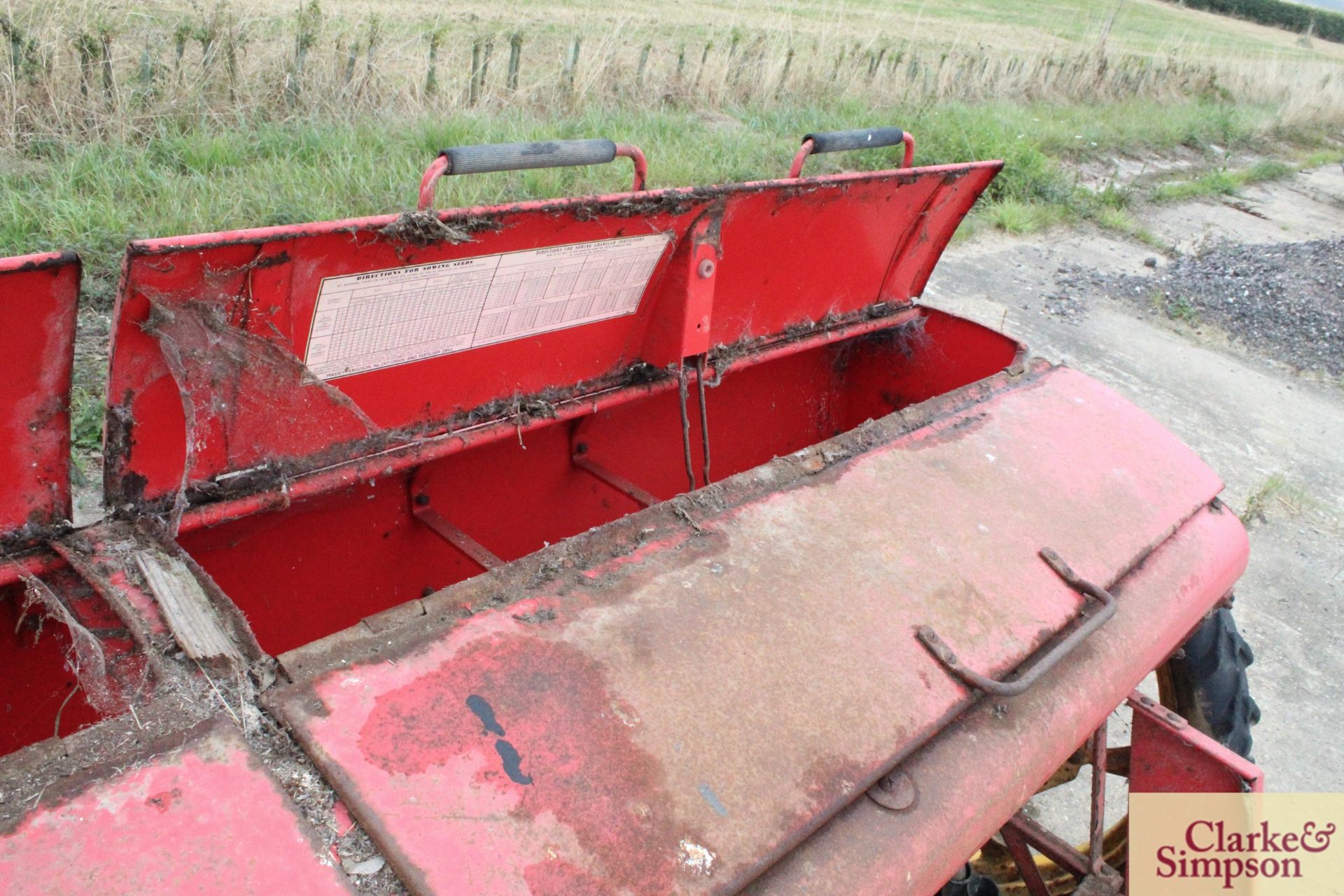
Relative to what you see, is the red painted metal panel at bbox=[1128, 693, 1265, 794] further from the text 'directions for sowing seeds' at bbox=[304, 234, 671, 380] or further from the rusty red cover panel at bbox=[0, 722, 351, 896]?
the rusty red cover panel at bbox=[0, 722, 351, 896]

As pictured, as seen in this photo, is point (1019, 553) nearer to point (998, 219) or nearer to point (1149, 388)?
point (1149, 388)

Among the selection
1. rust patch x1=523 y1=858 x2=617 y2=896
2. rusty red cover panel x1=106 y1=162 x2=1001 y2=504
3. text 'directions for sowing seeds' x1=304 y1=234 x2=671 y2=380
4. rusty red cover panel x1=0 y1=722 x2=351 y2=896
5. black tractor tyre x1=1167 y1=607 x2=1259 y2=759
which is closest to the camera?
rusty red cover panel x1=0 y1=722 x2=351 y2=896

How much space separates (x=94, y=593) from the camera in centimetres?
127

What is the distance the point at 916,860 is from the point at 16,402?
1393mm

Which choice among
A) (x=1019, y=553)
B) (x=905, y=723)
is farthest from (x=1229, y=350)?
(x=905, y=723)

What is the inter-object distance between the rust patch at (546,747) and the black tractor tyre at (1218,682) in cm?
186

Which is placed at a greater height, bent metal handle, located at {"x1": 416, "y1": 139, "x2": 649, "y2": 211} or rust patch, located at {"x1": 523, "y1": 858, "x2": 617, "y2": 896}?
bent metal handle, located at {"x1": 416, "y1": 139, "x2": 649, "y2": 211}

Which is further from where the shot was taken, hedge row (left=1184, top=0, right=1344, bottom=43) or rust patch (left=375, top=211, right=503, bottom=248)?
hedge row (left=1184, top=0, right=1344, bottom=43)

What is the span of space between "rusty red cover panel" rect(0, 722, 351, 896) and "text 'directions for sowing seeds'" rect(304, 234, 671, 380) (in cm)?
78

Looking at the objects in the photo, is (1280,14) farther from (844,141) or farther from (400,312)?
(400,312)

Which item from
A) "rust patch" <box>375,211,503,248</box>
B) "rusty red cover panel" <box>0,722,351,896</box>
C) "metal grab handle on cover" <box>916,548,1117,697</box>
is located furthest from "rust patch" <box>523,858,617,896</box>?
"rust patch" <box>375,211,503,248</box>

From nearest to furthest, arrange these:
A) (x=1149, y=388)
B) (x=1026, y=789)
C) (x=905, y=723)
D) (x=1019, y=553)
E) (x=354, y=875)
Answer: (x=354, y=875), (x=905, y=723), (x=1026, y=789), (x=1019, y=553), (x=1149, y=388)

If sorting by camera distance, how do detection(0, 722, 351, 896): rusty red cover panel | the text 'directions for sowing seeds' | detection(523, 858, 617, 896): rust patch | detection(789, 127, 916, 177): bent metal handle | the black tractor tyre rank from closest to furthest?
detection(0, 722, 351, 896): rusty red cover panel < detection(523, 858, 617, 896): rust patch < the text 'directions for sowing seeds' < detection(789, 127, 916, 177): bent metal handle < the black tractor tyre

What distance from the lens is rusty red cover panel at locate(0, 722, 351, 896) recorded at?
902 millimetres
